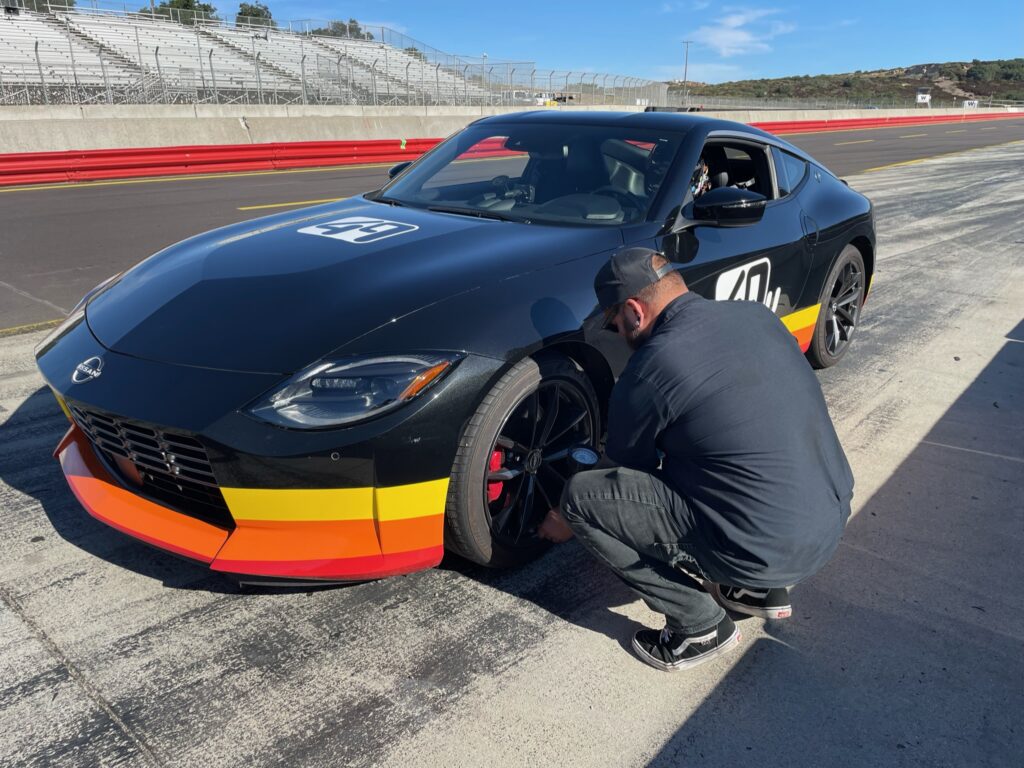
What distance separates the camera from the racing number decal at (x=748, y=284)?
3619mm

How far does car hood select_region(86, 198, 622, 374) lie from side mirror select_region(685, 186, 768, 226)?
1.53 ft

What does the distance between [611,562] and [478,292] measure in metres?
1.00

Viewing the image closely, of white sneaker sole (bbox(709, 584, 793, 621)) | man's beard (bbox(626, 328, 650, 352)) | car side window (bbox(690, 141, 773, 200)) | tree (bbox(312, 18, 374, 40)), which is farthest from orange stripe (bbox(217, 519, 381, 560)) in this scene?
tree (bbox(312, 18, 374, 40))

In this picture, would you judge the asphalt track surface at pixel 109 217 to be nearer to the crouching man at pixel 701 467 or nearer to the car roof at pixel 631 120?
the car roof at pixel 631 120

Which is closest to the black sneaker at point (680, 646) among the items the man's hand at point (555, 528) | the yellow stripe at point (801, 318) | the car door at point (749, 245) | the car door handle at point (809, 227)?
the man's hand at point (555, 528)

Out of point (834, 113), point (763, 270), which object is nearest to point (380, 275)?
point (763, 270)

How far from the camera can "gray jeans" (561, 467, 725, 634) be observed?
242 cm

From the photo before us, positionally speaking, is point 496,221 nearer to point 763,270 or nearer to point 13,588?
point 763,270

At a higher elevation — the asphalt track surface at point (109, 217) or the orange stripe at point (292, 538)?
the asphalt track surface at point (109, 217)

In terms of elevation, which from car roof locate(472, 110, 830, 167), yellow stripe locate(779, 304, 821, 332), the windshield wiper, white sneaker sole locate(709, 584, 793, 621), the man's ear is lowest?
white sneaker sole locate(709, 584, 793, 621)

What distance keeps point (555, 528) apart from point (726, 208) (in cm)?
162

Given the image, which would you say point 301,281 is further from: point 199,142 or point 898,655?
point 199,142

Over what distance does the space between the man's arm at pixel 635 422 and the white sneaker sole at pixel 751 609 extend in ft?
2.02

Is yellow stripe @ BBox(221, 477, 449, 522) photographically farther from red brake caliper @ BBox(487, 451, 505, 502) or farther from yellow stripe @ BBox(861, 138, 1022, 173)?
yellow stripe @ BBox(861, 138, 1022, 173)
